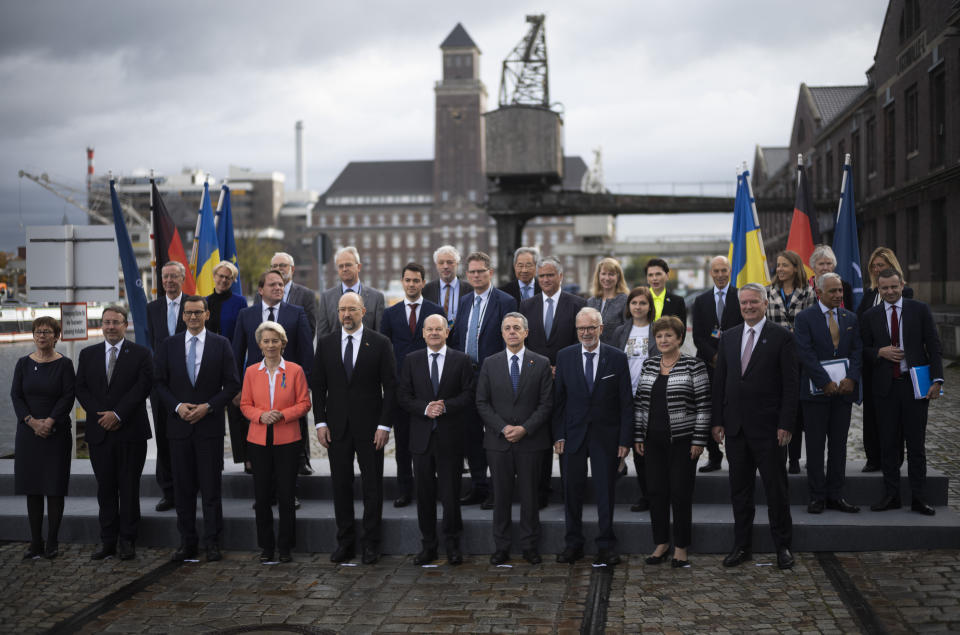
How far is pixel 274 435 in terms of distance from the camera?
736 cm

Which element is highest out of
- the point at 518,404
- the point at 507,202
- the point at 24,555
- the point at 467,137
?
the point at 467,137

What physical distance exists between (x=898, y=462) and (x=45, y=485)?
734 cm

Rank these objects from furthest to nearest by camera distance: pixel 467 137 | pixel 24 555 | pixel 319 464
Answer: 1. pixel 467 137
2. pixel 319 464
3. pixel 24 555

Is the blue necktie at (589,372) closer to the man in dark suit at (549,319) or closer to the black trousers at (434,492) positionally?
the man in dark suit at (549,319)

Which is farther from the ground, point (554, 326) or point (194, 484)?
point (554, 326)

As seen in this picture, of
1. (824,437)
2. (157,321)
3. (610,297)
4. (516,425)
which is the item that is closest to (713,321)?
(610,297)

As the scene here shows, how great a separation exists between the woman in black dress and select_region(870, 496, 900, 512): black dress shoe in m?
7.04

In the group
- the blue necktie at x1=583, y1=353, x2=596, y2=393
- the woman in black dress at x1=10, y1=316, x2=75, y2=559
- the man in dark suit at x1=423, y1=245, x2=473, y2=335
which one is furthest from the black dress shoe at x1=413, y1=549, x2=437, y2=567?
the woman in black dress at x1=10, y1=316, x2=75, y2=559

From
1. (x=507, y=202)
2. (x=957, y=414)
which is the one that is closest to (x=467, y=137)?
(x=507, y=202)

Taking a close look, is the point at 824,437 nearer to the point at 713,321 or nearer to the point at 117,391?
the point at 713,321

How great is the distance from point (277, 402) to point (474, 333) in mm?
1957

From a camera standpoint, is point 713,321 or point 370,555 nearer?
point 370,555

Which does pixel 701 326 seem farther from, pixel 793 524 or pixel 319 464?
pixel 319 464

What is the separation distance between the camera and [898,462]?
7535 millimetres
